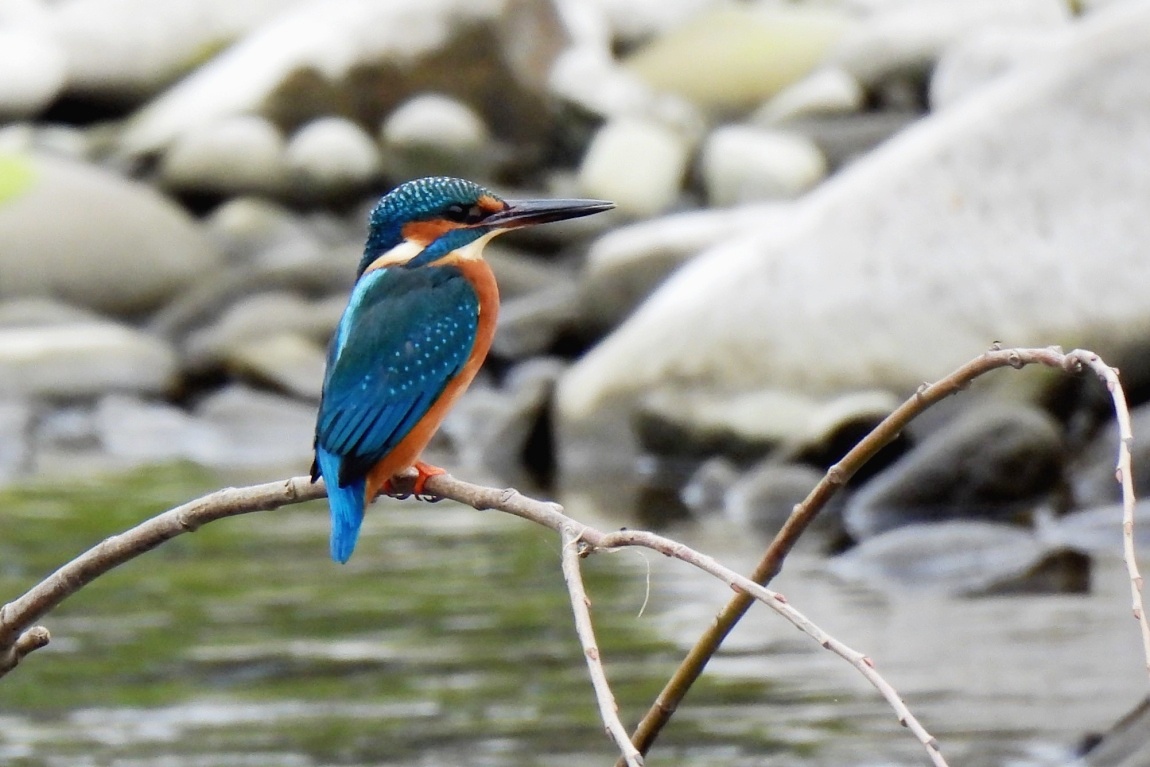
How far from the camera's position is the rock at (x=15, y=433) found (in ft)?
41.6

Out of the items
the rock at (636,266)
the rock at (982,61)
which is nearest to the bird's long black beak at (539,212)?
the rock at (636,266)

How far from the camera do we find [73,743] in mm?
6379

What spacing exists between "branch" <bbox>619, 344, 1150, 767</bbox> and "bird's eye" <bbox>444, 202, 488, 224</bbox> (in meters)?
1.37

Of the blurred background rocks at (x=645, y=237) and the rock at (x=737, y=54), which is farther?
the rock at (x=737, y=54)

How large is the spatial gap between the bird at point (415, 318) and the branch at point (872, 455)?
1.05 m

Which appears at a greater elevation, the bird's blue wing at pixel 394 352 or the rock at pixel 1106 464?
the bird's blue wing at pixel 394 352

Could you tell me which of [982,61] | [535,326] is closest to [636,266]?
[535,326]

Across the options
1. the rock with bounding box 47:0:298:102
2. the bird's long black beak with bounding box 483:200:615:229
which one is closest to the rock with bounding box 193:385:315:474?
the rock with bounding box 47:0:298:102

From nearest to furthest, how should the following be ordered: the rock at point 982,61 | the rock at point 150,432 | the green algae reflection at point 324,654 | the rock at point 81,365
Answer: the green algae reflection at point 324,654 < the rock at point 150,432 < the rock at point 81,365 < the rock at point 982,61

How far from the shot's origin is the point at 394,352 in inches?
144

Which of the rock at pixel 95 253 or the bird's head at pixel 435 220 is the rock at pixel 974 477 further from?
the rock at pixel 95 253

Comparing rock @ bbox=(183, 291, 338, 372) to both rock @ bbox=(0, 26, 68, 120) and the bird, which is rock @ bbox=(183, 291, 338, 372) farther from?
the bird

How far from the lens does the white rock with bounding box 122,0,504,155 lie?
18844 mm

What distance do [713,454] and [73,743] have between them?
17.7 ft
